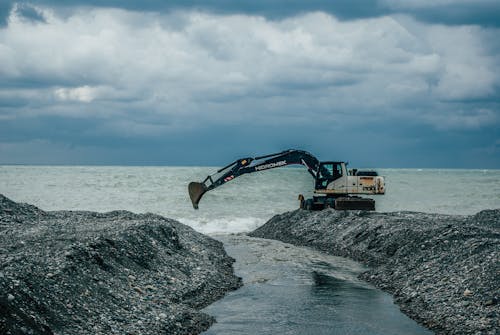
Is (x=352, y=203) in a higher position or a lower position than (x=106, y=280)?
higher

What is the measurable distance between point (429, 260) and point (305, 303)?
5553mm

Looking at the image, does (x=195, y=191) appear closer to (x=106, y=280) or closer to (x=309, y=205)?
(x=309, y=205)

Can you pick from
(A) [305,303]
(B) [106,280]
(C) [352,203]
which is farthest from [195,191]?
(B) [106,280]

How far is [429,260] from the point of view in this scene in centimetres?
2048

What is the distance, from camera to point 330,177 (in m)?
35.7

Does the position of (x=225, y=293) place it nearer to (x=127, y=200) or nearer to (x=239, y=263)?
(x=239, y=263)

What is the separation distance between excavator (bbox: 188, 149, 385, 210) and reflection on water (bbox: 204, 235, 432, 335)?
9.07 m

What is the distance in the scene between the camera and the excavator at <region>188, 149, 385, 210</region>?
35.1 metres

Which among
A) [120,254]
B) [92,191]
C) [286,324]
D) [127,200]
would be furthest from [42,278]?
[92,191]

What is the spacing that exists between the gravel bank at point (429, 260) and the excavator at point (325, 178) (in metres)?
1.38

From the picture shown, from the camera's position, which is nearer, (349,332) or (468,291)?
(349,332)

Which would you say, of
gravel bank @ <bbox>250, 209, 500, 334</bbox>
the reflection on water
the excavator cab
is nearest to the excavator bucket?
gravel bank @ <bbox>250, 209, 500, 334</bbox>

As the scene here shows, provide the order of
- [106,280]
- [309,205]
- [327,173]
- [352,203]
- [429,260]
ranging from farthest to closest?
[309,205] → [352,203] → [327,173] → [429,260] → [106,280]

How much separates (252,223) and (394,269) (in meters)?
28.5
